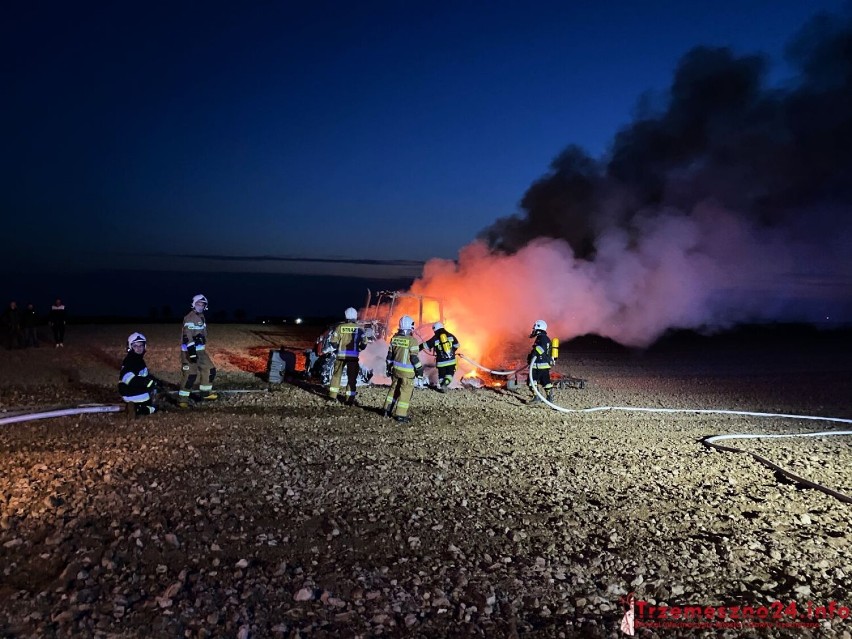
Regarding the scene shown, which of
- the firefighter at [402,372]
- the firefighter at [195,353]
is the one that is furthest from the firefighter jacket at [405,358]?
the firefighter at [195,353]

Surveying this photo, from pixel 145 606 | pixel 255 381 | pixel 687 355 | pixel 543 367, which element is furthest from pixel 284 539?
pixel 687 355

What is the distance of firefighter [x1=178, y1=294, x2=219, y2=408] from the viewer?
1166cm

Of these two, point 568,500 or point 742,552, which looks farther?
point 568,500

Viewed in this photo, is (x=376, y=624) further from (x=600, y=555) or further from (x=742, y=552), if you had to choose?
(x=742, y=552)

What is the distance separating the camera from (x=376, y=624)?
4320 mm

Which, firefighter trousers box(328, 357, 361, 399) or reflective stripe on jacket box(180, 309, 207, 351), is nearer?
reflective stripe on jacket box(180, 309, 207, 351)

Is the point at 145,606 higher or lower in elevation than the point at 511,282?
lower

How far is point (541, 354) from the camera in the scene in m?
13.5

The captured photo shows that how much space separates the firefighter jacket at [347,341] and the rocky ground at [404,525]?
1.19 metres

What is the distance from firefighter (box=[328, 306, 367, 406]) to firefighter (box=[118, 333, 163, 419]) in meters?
3.39

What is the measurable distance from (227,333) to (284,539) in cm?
2619

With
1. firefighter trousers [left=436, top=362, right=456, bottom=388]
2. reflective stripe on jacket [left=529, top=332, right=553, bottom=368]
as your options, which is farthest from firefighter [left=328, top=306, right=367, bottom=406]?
reflective stripe on jacket [left=529, top=332, right=553, bottom=368]

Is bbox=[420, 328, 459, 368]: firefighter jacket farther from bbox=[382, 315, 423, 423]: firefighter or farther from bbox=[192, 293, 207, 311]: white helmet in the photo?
bbox=[192, 293, 207, 311]: white helmet

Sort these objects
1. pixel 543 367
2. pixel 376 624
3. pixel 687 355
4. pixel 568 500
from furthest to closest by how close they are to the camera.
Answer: pixel 687 355 → pixel 543 367 → pixel 568 500 → pixel 376 624
